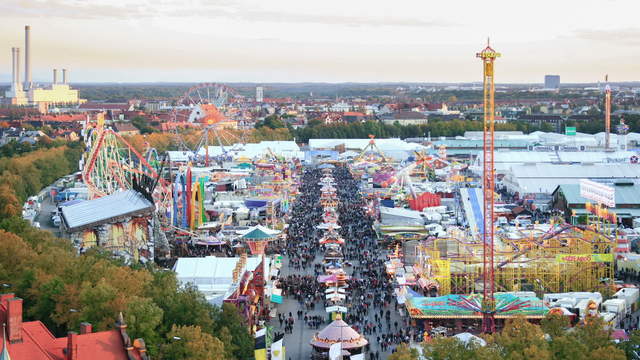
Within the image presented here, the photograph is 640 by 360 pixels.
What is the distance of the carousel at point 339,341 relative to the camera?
25.0 meters

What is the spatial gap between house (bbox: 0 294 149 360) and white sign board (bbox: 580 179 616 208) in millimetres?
24416

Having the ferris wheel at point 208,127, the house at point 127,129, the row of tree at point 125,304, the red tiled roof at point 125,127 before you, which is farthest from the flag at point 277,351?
the red tiled roof at point 125,127

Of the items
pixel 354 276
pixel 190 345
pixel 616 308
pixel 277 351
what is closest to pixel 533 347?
pixel 190 345

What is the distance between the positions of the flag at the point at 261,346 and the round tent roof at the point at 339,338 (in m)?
1.39

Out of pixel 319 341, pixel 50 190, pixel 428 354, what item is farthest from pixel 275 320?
pixel 50 190

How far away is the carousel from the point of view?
2503 cm

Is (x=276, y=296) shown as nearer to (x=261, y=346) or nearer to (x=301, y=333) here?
(x=301, y=333)

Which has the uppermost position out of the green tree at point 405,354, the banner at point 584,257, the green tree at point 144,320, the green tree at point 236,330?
the green tree at point 144,320

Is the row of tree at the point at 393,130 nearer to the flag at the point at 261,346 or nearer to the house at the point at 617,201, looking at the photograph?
the house at the point at 617,201

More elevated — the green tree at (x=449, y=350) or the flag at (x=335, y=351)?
the green tree at (x=449, y=350)

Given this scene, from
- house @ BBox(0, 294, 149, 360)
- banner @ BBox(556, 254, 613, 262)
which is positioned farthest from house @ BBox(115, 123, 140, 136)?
house @ BBox(0, 294, 149, 360)

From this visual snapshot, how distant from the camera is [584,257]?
3250 centimetres

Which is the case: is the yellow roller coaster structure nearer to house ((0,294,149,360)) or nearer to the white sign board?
the white sign board

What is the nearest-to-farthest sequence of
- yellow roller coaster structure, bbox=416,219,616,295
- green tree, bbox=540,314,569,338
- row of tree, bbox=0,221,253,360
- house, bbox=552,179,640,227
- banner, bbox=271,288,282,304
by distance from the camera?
row of tree, bbox=0,221,253,360 < green tree, bbox=540,314,569,338 < banner, bbox=271,288,282,304 < yellow roller coaster structure, bbox=416,219,616,295 < house, bbox=552,179,640,227
